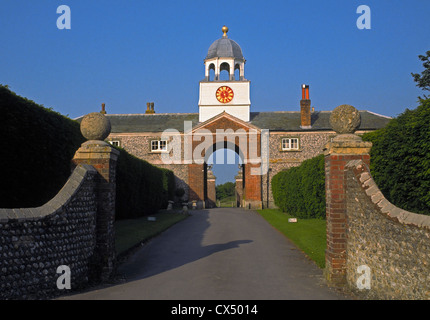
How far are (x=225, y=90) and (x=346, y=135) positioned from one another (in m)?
34.2

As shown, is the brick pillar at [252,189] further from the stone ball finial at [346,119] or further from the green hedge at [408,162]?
the stone ball finial at [346,119]

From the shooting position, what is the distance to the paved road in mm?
7332

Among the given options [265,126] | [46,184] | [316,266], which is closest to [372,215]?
[316,266]

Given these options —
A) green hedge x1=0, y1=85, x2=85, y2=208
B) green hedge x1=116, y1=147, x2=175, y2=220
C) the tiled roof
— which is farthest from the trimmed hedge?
the tiled roof

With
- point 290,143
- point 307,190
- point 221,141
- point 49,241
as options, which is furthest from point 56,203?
point 290,143

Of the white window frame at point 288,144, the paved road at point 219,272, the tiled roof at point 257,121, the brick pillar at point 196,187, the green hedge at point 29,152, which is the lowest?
the paved road at point 219,272

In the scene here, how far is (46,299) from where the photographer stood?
6.52 meters

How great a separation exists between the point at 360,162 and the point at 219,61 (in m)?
34.8

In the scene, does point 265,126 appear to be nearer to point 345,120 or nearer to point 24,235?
point 345,120

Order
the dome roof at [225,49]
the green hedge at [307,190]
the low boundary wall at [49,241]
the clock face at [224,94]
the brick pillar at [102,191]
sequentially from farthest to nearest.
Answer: the clock face at [224,94]
the dome roof at [225,49]
the green hedge at [307,190]
the brick pillar at [102,191]
the low boundary wall at [49,241]

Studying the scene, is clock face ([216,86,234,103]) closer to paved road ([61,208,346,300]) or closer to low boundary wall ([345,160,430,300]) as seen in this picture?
paved road ([61,208,346,300])

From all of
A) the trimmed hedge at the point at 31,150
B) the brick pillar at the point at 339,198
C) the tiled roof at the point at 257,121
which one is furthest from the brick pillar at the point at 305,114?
the brick pillar at the point at 339,198

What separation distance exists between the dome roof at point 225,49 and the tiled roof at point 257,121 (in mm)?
6535

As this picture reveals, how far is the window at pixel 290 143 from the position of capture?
39497 mm
